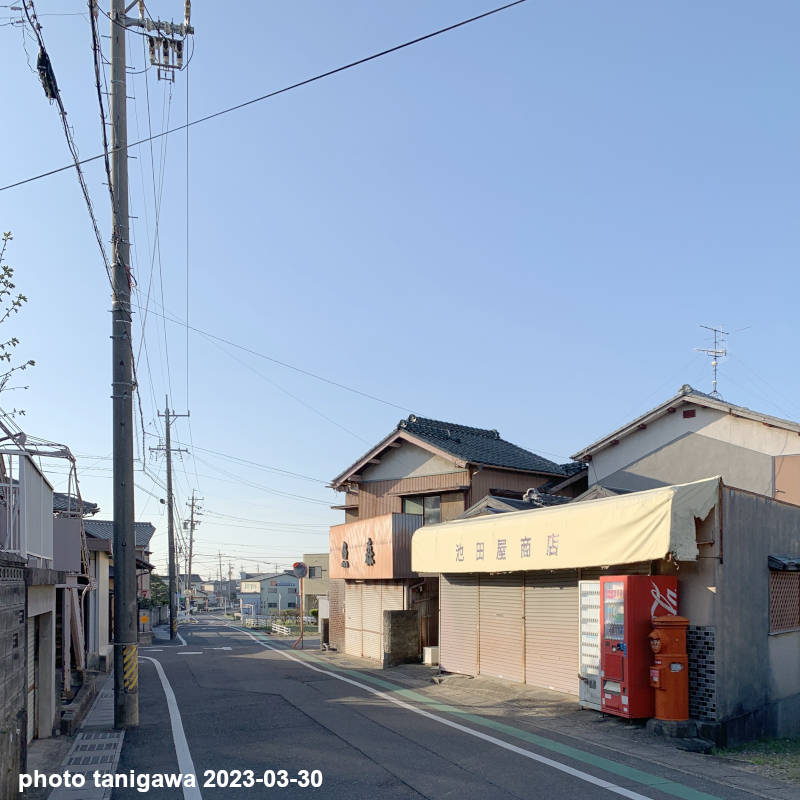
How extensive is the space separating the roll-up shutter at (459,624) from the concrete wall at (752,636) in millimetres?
6758

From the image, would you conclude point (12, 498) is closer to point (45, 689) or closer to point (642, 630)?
point (45, 689)

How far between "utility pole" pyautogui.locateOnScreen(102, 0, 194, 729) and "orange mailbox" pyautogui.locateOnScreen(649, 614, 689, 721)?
28.5ft

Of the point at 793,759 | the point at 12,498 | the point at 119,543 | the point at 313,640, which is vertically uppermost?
the point at 12,498

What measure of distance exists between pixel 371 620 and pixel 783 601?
1502 centimetres

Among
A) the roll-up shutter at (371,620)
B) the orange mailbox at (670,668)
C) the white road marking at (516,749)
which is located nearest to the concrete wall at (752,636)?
the orange mailbox at (670,668)

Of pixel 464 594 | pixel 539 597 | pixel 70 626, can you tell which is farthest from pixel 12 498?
pixel 464 594

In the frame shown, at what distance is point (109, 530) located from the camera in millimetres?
47250

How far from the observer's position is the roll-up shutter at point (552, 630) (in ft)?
49.8

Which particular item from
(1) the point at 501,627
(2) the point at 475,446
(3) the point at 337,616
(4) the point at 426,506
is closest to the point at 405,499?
(4) the point at 426,506

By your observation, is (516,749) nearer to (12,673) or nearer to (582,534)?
(582,534)

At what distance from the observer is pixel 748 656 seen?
12.8m

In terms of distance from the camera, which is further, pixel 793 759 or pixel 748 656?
pixel 748 656

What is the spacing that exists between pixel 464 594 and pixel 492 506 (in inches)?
92.0

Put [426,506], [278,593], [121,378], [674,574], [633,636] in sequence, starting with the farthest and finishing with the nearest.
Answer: [278,593] < [426,506] < [121,378] < [674,574] < [633,636]
